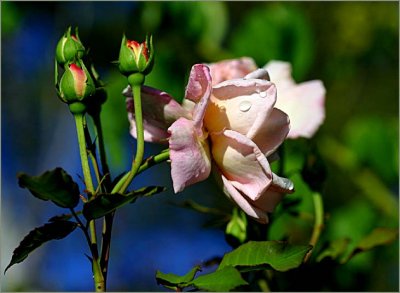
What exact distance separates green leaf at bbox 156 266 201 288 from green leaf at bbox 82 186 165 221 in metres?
0.06

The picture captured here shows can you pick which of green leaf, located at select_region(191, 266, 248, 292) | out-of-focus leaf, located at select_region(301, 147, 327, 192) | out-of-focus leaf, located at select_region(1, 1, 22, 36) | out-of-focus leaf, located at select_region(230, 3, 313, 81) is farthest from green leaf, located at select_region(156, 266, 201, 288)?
out-of-focus leaf, located at select_region(1, 1, 22, 36)

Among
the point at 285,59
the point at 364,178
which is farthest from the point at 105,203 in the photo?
Answer: the point at 364,178

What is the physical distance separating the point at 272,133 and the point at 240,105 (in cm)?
3

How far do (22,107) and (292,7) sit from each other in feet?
7.22

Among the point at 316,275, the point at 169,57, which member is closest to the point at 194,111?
the point at 316,275

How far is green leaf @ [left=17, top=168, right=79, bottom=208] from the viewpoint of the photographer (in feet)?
1.18

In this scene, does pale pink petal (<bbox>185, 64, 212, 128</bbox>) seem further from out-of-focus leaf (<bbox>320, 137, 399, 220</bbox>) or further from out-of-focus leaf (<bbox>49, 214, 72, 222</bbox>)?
out-of-focus leaf (<bbox>320, 137, 399, 220</bbox>)

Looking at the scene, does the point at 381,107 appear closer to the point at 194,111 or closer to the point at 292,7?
the point at 292,7

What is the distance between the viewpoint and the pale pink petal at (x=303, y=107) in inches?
20.9

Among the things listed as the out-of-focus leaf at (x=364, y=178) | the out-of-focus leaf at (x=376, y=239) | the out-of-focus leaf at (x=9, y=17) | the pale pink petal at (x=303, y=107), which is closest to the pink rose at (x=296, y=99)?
the pale pink petal at (x=303, y=107)

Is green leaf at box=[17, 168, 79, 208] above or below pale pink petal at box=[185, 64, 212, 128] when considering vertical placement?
below

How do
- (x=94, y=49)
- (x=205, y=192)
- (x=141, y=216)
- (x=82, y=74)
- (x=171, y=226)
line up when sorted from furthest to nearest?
(x=141, y=216) → (x=171, y=226) → (x=205, y=192) → (x=94, y=49) → (x=82, y=74)

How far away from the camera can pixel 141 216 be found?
3188mm

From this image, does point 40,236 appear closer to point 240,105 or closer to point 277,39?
point 240,105
